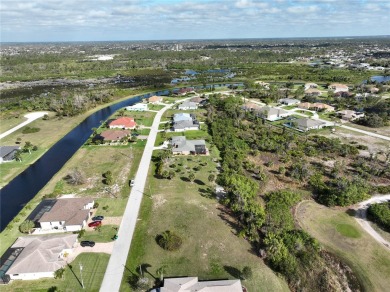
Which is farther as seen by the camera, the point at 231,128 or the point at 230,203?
the point at 231,128

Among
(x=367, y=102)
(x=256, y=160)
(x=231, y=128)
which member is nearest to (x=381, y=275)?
(x=256, y=160)

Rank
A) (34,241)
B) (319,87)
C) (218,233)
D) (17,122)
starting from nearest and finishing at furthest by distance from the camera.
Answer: (34,241) → (218,233) → (17,122) → (319,87)

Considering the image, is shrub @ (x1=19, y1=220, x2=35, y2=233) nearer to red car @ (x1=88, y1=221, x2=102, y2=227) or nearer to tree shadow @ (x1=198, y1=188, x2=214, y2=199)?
red car @ (x1=88, y1=221, x2=102, y2=227)

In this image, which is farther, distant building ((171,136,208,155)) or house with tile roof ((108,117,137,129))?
house with tile roof ((108,117,137,129))

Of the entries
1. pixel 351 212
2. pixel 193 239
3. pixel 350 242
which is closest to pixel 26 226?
pixel 193 239

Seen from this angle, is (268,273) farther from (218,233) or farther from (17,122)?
(17,122)

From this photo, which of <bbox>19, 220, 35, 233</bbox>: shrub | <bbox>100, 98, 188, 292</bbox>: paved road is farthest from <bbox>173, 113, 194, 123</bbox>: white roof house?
<bbox>19, 220, 35, 233</bbox>: shrub

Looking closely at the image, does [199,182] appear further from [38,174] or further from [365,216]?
[38,174]
